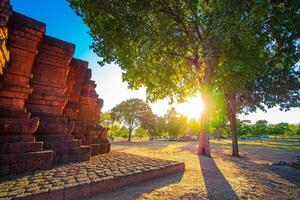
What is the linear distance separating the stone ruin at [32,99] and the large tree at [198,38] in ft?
15.9

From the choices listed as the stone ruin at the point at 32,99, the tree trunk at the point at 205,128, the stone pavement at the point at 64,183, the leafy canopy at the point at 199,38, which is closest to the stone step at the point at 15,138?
the stone ruin at the point at 32,99

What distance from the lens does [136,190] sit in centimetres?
420

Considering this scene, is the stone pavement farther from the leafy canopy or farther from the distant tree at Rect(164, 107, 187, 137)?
the distant tree at Rect(164, 107, 187, 137)

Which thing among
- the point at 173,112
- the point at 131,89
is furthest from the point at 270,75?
the point at 173,112

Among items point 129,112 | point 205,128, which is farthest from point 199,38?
point 129,112

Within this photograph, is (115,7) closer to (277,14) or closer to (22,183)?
(277,14)

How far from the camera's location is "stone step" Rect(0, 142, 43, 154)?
13.9 feet

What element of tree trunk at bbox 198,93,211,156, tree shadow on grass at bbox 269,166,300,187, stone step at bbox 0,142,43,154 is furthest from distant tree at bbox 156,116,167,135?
stone step at bbox 0,142,43,154

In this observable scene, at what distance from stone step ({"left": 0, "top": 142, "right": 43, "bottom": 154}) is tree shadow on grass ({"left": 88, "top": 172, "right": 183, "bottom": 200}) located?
85.3 inches

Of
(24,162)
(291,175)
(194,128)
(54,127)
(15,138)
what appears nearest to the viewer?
(24,162)

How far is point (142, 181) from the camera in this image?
4.87 meters

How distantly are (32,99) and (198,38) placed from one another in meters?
9.28

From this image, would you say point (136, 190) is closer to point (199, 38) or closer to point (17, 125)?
point (17, 125)

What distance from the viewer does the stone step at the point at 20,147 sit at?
167 inches
